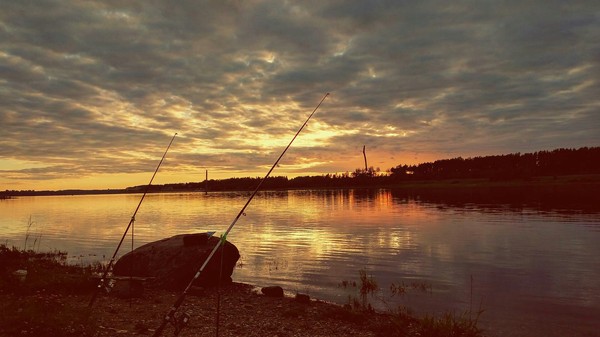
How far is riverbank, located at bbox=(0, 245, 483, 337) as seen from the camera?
9.90 meters

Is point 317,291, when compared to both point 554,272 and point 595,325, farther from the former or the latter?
point 554,272

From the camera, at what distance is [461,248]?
2773cm

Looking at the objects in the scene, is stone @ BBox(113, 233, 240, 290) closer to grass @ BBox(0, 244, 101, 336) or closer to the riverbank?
the riverbank

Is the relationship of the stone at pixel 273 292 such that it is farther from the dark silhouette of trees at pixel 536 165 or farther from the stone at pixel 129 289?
the dark silhouette of trees at pixel 536 165

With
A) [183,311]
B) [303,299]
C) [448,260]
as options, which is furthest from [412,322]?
[448,260]

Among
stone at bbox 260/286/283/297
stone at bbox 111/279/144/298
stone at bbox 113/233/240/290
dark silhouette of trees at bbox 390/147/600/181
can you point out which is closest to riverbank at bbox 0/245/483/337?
stone at bbox 111/279/144/298

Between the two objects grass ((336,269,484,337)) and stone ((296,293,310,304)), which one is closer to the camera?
grass ((336,269,484,337))

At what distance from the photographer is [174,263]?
16797 millimetres

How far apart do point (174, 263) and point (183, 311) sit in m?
4.03

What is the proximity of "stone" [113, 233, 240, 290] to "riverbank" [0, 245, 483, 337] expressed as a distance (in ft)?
2.32

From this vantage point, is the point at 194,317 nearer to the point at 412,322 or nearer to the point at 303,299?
the point at 303,299

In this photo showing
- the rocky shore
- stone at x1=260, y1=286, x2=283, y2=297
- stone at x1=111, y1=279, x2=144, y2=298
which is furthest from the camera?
stone at x1=260, y1=286, x2=283, y2=297

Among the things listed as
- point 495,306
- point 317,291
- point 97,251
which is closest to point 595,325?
point 495,306

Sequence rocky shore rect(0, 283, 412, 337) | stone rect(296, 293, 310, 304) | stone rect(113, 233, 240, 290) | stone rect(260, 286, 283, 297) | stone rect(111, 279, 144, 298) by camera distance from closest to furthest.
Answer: rocky shore rect(0, 283, 412, 337)
stone rect(111, 279, 144, 298)
stone rect(296, 293, 310, 304)
stone rect(260, 286, 283, 297)
stone rect(113, 233, 240, 290)
